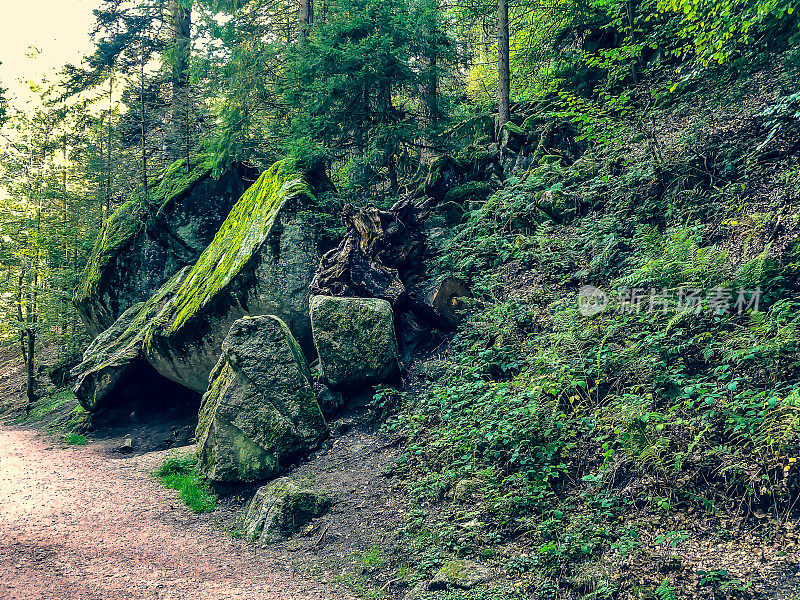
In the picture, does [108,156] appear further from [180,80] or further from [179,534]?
[179,534]

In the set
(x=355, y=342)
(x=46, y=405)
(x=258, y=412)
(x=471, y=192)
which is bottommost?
(x=46, y=405)

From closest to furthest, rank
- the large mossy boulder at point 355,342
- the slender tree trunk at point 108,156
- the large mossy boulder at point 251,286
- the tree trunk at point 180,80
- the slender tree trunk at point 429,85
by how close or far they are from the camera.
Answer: the large mossy boulder at point 355,342, the large mossy boulder at point 251,286, the slender tree trunk at point 429,85, the tree trunk at point 180,80, the slender tree trunk at point 108,156

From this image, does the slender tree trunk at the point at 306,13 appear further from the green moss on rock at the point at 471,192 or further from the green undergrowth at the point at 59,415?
the green undergrowth at the point at 59,415

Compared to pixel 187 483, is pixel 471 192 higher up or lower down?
higher up

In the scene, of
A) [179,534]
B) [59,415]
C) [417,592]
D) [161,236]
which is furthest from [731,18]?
[59,415]

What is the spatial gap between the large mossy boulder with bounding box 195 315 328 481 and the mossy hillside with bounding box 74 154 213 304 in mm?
8573

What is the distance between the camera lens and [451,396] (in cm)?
717

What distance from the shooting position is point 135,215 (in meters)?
15.4

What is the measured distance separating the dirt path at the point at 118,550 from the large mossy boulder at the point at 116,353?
3640mm

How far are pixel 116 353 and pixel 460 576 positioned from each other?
11.7 m

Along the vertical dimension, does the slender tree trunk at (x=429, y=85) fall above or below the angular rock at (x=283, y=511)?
above

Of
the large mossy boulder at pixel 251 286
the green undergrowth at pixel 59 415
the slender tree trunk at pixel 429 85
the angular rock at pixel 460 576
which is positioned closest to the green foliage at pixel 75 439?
the green undergrowth at pixel 59 415

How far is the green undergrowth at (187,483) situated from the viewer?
25.0 feet

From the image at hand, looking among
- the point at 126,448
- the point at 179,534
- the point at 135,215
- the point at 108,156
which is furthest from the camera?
the point at 108,156
